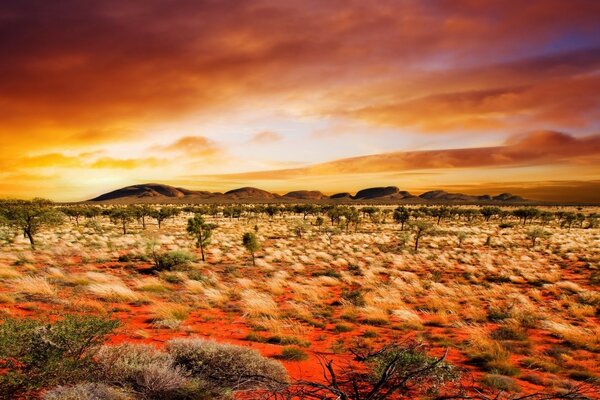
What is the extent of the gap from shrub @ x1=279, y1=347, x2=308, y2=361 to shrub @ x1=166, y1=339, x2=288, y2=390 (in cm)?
150

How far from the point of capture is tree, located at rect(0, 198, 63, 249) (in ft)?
101

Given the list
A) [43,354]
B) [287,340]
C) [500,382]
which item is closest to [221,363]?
[287,340]

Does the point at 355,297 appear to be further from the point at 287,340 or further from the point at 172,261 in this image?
the point at 172,261

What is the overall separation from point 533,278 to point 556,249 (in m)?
17.7

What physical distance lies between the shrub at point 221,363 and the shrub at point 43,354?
1.99m

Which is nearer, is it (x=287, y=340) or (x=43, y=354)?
(x=43, y=354)

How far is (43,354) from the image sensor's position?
23.4ft

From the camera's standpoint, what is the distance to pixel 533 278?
22.6 m

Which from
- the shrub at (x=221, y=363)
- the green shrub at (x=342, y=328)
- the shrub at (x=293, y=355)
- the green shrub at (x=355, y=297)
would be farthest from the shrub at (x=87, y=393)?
the green shrub at (x=355, y=297)

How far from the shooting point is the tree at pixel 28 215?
30688mm

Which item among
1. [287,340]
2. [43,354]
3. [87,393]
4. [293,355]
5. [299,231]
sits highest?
[43,354]

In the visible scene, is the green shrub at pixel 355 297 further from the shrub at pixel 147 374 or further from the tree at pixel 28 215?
the tree at pixel 28 215

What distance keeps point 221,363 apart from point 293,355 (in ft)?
8.14

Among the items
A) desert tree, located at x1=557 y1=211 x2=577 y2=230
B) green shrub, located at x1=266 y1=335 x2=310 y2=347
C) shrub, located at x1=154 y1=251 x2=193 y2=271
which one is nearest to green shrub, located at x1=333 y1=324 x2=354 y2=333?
green shrub, located at x1=266 y1=335 x2=310 y2=347
